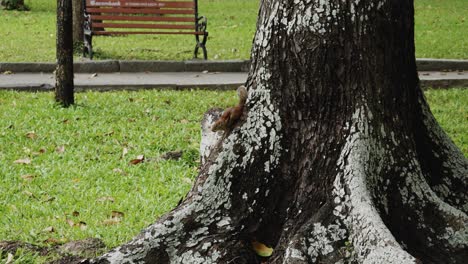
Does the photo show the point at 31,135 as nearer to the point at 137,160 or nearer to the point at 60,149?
the point at 60,149

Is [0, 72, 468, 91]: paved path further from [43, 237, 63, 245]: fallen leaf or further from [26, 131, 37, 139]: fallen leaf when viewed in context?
[43, 237, 63, 245]: fallen leaf

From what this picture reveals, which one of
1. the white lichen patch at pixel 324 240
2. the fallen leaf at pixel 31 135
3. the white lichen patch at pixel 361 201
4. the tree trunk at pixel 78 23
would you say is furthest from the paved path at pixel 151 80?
the white lichen patch at pixel 324 240

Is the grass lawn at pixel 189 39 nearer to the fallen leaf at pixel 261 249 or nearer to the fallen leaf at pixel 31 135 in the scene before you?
the fallen leaf at pixel 31 135

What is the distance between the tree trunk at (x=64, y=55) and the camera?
8602mm

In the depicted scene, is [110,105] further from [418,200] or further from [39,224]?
[418,200]

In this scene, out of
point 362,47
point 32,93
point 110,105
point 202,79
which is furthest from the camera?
point 202,79

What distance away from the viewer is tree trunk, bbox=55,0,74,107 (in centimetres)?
860

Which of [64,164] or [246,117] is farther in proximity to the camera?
[64,164]

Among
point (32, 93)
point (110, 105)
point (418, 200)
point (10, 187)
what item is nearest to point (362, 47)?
point (418, 200)

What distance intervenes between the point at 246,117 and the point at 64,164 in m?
2.88

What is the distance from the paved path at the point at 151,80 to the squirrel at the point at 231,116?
6.21m

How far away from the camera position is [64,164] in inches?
262

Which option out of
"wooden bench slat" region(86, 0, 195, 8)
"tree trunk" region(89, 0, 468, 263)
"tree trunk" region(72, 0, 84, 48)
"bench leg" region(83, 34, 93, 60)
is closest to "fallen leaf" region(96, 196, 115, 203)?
"tree trunk" region(89, 0, 468, 263)

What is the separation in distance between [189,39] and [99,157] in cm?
826
